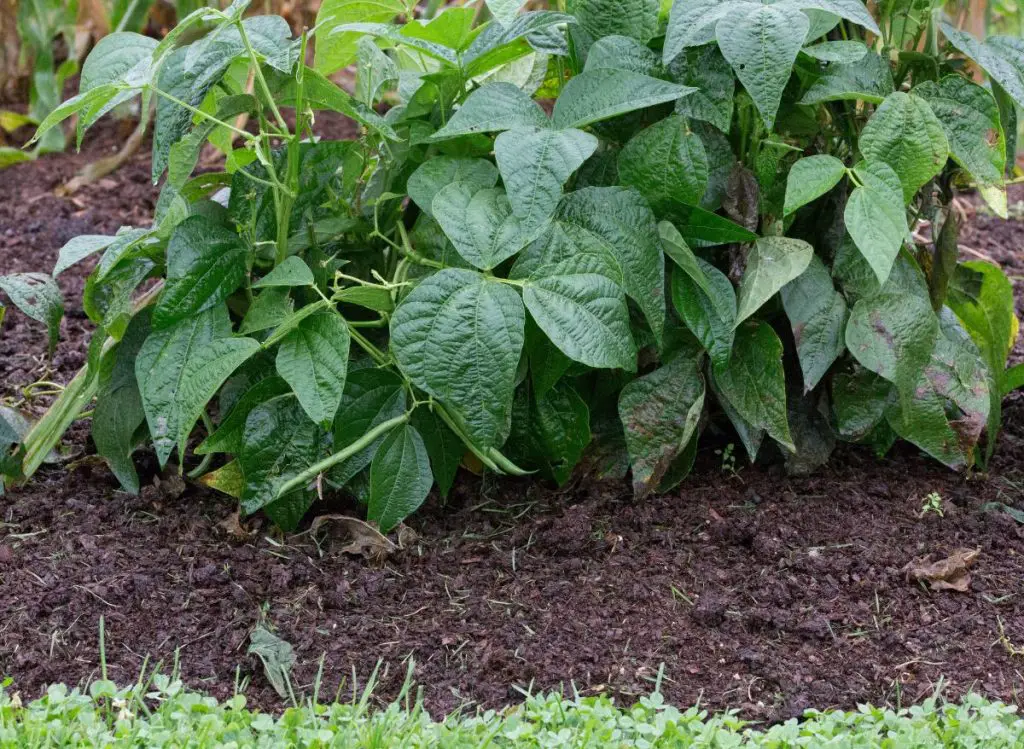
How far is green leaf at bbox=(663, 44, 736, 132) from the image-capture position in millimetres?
2301

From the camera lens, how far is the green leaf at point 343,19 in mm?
2445

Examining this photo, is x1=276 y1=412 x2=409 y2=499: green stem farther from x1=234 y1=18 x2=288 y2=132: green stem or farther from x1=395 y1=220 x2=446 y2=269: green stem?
x1=234 y1=18 x2=288 y2=132: green stem

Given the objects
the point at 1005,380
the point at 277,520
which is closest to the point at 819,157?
the point at 1005,380

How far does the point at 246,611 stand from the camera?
223 centimetres

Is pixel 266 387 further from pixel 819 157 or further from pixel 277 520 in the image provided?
pixel 819 157

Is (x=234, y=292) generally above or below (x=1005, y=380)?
above

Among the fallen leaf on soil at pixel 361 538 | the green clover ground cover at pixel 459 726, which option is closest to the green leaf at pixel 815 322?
the green clover ground cover at pixel 459 726

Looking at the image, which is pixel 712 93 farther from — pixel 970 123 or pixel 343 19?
pixel 343 19

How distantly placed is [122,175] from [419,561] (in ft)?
8.01

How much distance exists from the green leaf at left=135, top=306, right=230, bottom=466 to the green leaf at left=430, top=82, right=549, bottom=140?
0.55 meters

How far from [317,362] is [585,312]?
484mm

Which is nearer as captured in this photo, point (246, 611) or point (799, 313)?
point (246, 611)

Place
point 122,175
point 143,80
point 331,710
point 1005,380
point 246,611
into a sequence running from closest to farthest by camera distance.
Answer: point 331,710 < point 143,80 < point 246,611 < point 1005,380 < point 122,175

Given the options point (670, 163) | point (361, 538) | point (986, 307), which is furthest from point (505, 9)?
point (986, 307)
